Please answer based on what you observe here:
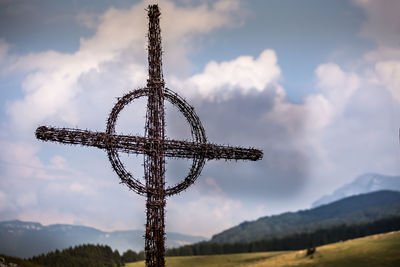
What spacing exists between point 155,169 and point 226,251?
7793cm

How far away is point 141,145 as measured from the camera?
1812cm

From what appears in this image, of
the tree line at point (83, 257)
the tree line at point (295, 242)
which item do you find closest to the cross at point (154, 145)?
the tree line at point (83, 257)

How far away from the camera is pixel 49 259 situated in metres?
52.3

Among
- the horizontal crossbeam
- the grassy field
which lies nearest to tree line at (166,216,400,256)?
the grassy field

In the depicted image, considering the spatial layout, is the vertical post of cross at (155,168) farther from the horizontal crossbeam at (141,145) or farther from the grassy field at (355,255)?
the grassy field at (355,255)

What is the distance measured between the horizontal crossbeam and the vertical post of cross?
397mm

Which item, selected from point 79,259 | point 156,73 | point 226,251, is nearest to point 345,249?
point 79,259

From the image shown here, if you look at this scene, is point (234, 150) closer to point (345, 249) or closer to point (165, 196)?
point (165, 196)

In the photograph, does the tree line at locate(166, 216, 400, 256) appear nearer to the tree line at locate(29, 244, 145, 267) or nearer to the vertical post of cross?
the tree line at locate(29, 244, 145, 267)

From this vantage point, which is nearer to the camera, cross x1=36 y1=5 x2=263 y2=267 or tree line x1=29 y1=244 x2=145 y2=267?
cross x1=36 y1=5 x2=263 y2=267

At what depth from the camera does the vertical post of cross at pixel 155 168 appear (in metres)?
17.7

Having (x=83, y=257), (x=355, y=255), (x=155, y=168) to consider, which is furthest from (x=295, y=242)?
(x=155, y=168)

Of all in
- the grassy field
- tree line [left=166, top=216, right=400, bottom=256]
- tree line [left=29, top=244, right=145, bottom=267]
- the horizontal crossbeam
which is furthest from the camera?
tree line [left=166, top=216, right=400, bottom=256]

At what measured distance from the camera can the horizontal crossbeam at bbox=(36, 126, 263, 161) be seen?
54.8ft
